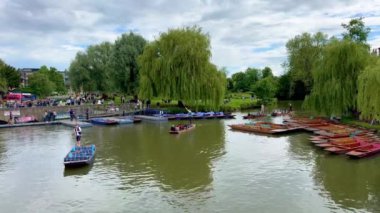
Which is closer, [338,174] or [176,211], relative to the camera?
[176,211]

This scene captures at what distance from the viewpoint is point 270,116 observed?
51.3m

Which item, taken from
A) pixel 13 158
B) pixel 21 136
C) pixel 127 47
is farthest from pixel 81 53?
pixel 13 158

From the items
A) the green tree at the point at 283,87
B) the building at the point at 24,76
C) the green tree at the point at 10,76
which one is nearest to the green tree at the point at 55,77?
the building at the point at 24,76

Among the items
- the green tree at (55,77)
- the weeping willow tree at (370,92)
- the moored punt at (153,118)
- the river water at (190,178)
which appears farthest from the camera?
the green tree at (55,77)

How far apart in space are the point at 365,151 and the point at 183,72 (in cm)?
2768

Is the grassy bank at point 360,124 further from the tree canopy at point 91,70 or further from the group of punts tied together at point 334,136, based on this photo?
the tree canopy at point 91,70

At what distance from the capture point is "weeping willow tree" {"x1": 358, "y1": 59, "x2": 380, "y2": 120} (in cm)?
2581

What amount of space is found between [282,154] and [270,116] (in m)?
26.4

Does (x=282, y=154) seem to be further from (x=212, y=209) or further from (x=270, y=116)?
(x=270, y=116)

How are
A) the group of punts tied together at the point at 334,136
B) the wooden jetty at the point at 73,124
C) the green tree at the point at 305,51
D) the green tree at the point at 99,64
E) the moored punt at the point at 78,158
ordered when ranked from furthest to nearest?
the green tree at the point at 305,51, the green tree at the point at 99,64, the wooden jetty at the point at 73,124, the group of punts tied together at the point at 334,136, the moored punt at the point at 78,158

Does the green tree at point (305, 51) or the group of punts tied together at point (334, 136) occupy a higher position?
the green tree at point (305, 51)

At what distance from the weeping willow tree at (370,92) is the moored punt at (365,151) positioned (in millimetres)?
2605

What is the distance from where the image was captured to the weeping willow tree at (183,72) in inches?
1893

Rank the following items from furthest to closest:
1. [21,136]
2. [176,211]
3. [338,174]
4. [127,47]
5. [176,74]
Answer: [127,47] < [176,74] < [21,136] < [338,174] < [176,211]
